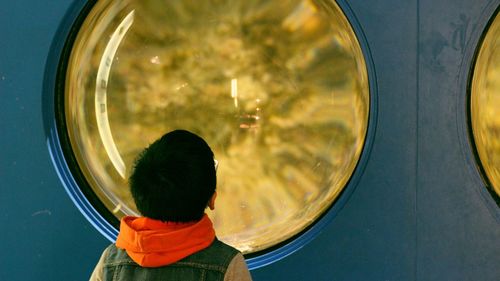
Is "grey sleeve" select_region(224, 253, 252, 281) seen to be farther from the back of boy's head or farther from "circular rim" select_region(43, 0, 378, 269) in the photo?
"circular rim" select_region(43, 0, 378, 269)

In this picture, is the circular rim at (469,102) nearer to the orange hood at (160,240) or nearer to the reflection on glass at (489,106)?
the reflection on glass at (489,106)

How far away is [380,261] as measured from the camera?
147cm

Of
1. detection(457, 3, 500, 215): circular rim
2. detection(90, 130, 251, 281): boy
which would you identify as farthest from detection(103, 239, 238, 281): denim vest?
detection(457, 3, 500, 215): circular rim

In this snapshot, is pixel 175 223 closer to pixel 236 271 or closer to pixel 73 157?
Result: pixel 236 271

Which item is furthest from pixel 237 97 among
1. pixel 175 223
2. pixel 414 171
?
pixel 175 223

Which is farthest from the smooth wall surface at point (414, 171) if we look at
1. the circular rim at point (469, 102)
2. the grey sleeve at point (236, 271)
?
the grey sleeve at point (236, 271)

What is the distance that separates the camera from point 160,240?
3.13 feet

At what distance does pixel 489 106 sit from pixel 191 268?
0.87 meters

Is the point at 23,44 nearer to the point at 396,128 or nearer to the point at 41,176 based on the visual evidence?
the point at 41,176

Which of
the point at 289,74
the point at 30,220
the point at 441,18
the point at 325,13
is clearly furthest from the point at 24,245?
the point at 441,18

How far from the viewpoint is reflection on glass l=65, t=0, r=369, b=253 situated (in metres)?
1.47

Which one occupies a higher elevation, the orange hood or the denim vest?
the orange hood

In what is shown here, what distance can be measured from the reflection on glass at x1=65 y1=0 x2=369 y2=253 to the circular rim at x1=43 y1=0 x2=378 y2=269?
0.7 inches

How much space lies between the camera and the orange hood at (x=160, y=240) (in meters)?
0.95
